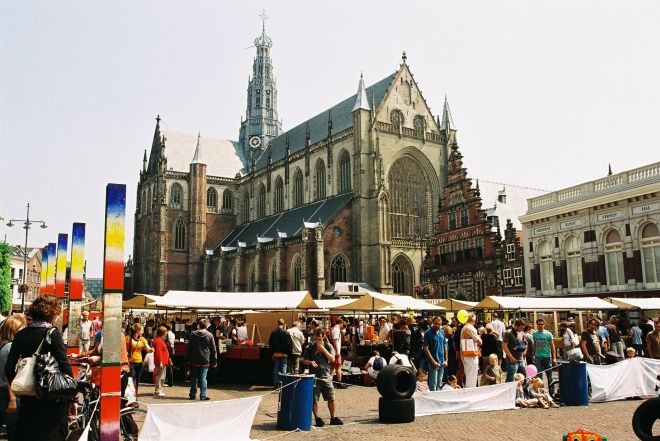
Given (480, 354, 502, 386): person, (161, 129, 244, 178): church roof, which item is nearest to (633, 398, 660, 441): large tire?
(480, 354, 502, 386): person

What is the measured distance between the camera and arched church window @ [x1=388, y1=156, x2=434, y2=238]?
157 feet

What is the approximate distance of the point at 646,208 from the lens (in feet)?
84.9

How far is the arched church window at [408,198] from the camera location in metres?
47.9

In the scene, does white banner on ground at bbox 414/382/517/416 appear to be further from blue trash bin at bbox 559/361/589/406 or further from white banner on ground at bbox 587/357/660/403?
white banner on ground at bbox 587/357/660/403

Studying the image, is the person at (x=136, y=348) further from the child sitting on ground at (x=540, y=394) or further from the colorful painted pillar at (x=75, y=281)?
the child sitting on ground at (x=540, y=394)

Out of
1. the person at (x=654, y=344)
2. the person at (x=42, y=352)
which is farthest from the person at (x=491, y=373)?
the person at (x=42, y=352)

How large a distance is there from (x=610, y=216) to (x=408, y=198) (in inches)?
868

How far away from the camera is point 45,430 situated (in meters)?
5.18

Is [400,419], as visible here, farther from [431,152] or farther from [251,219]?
[251,219]

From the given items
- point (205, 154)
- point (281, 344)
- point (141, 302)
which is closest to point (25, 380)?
point (281, 344)

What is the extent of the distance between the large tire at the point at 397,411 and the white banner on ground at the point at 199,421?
9.70 feet

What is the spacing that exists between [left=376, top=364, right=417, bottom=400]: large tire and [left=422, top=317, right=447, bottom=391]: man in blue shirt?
2.35 meters

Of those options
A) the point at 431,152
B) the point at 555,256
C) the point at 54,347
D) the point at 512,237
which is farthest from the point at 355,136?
the point at 54,347

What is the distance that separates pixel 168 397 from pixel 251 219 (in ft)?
166
